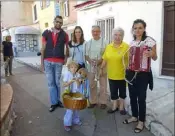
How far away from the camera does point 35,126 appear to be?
394 cm

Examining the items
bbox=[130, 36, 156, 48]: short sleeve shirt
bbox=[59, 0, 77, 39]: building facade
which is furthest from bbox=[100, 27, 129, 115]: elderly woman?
bbox=[59, 0, 77, 39]: building facade

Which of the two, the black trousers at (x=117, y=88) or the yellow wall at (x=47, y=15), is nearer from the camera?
the black trousers at (x=117, y=88)

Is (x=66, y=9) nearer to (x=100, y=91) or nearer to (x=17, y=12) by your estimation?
(x=100, y=91)

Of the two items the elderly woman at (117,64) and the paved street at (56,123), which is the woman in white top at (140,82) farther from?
the elderly woman at (117,64)

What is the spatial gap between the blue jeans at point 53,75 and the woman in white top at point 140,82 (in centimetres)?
146

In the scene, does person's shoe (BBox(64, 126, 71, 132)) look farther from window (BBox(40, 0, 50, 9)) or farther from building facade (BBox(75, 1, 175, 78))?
window (BBox(40, 0, 50, 9))

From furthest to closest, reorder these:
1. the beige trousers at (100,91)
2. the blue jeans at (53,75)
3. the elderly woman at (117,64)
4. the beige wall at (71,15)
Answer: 1. the beige wall at (71,15)
2. the beige trousers at (100,91)
3. the blue jeans at (53,75)
4. the elderly woman at (117,64)

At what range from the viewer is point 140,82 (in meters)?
3.42

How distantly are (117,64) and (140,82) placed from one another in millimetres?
664

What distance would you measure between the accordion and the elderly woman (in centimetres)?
49

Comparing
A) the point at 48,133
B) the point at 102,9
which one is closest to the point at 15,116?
the point at 48,133

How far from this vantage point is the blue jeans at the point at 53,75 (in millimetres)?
4445

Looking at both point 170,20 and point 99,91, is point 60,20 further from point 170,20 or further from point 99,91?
point 170,20

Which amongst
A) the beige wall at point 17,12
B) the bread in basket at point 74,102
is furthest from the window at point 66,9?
the beige wall at point 17,12
